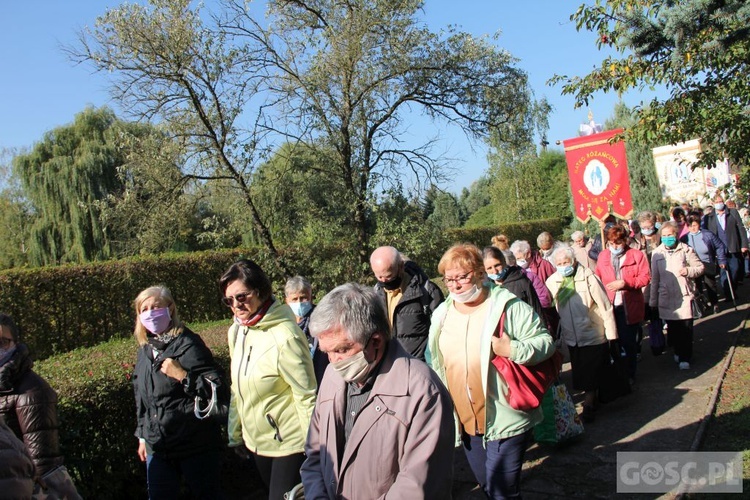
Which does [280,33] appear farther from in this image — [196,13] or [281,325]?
[281,325]

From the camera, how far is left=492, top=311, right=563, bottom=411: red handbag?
143 inches

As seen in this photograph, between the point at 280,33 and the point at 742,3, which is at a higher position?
the point at 280,33

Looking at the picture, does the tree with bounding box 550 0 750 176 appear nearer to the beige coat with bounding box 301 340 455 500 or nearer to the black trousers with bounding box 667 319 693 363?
the black trousers with bounding box 667 319 693 363

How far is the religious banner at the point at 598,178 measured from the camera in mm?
10984

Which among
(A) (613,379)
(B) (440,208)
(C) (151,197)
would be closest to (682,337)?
(A) (613,379)

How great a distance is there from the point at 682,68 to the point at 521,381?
15.0 feet

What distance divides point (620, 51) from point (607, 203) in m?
4.87

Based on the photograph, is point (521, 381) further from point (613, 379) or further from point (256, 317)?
point (613, 379)

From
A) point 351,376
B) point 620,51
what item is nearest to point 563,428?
point 351,376

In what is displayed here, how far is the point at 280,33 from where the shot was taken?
9.59 m

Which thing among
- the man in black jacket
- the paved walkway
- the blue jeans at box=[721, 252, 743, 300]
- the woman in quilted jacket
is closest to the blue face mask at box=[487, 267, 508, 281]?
the paved walkway

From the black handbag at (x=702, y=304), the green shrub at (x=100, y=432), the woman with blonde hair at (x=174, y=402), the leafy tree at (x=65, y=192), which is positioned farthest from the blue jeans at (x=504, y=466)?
the leafy tree at (x=65, y=192)

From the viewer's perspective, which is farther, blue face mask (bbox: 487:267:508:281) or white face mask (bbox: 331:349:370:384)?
blue face mask (bbox: 487:267:508:281)

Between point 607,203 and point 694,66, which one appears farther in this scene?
point 607,203
